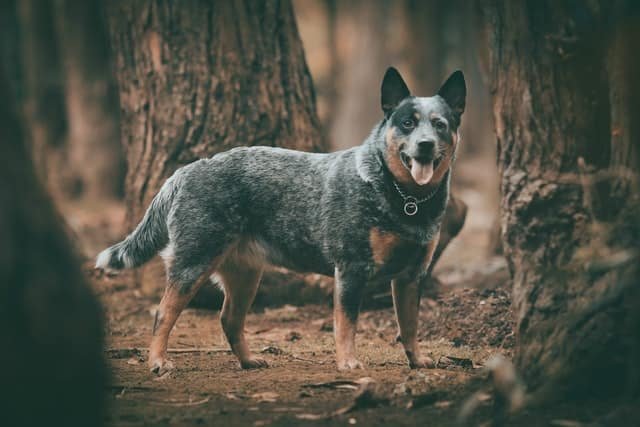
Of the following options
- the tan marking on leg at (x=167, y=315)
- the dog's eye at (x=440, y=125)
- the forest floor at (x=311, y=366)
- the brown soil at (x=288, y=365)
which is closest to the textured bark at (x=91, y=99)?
the forest floor at (x=311, y=366)

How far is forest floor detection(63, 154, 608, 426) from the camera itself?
4.75 m

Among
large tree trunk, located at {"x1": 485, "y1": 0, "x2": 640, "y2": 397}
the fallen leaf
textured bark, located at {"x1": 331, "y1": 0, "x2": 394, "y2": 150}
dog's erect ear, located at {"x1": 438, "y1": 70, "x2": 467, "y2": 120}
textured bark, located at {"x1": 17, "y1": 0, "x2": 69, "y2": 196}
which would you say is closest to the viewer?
large tree trunk, located at {"x1": 485, "y1": 0, "x2": 640, "y2": 397}

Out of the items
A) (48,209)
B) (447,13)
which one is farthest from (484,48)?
(447,13)

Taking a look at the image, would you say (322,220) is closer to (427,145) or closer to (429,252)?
(429,252)

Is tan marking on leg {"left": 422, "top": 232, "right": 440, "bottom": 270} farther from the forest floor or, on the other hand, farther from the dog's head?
the forest floor

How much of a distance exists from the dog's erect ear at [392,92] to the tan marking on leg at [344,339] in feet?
→ 4.70

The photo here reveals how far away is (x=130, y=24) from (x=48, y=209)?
6.13 meters

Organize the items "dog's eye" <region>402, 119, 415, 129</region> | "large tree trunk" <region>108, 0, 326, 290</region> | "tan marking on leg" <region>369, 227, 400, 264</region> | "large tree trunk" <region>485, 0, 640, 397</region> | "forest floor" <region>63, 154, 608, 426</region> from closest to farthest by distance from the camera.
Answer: "large tree trunk" <region>485, 0, 640, 397</region>, "forest floor" <region>63, 154, 608, 426</region>, "tan marking on leg" <region>369, 227, 400, 264</region>, "dog's eye" <region>402, 119, 415, 129</region>, "large tree trunk" <region>108, 0, 326, 290</region>

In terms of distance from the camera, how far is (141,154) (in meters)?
9.06

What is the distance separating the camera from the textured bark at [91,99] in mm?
16422

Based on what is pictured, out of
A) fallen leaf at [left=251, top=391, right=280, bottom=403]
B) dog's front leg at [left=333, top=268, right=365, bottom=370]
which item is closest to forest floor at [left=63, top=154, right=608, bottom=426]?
fallen leaf at [left=251, top=391, right=280, bottom=403]

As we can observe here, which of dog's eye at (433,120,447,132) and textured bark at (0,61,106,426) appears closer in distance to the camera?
textured bark at (0,61,106,426)

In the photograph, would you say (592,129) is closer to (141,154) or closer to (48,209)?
(48,209)

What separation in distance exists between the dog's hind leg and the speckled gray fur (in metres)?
0.22
